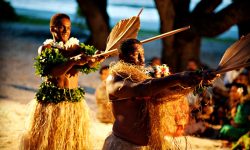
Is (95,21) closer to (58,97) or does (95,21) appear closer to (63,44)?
(63,44)

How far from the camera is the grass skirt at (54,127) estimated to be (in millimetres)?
4094

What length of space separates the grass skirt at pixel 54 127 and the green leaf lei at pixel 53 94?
1.6 inches

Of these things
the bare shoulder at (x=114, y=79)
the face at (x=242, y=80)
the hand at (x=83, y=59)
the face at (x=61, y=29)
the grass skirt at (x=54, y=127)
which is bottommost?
the grass skirt at (x=54, y=127)

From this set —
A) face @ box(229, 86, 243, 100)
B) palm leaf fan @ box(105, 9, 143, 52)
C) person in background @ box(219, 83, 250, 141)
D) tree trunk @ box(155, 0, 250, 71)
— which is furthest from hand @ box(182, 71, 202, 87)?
tree trunk @ box(155, 0, 250, 71)

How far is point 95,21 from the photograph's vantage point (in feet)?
38.8

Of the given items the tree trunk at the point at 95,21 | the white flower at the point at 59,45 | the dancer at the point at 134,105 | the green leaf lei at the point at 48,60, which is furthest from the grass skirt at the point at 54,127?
the tree trunk at the point at 95,21

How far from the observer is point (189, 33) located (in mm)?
9094

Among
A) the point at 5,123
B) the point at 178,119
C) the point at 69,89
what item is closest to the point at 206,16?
the point at 5,123

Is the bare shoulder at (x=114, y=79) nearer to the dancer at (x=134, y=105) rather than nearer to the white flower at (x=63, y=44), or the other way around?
the dancer at (x=134, y=105)

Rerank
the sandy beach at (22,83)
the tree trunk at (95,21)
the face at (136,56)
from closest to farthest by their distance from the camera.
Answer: the face at (136,56)
the sandy beach at (22,83)
the tree trunk at (95,21)

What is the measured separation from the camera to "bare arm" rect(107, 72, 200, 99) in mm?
2457

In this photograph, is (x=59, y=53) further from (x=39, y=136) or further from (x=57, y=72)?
(x=39, y=136)

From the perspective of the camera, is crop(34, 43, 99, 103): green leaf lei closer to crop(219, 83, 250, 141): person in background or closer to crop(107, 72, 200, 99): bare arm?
crop(107, 72, 200, 99): bare arm

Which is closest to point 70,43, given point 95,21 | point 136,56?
point 136,56
